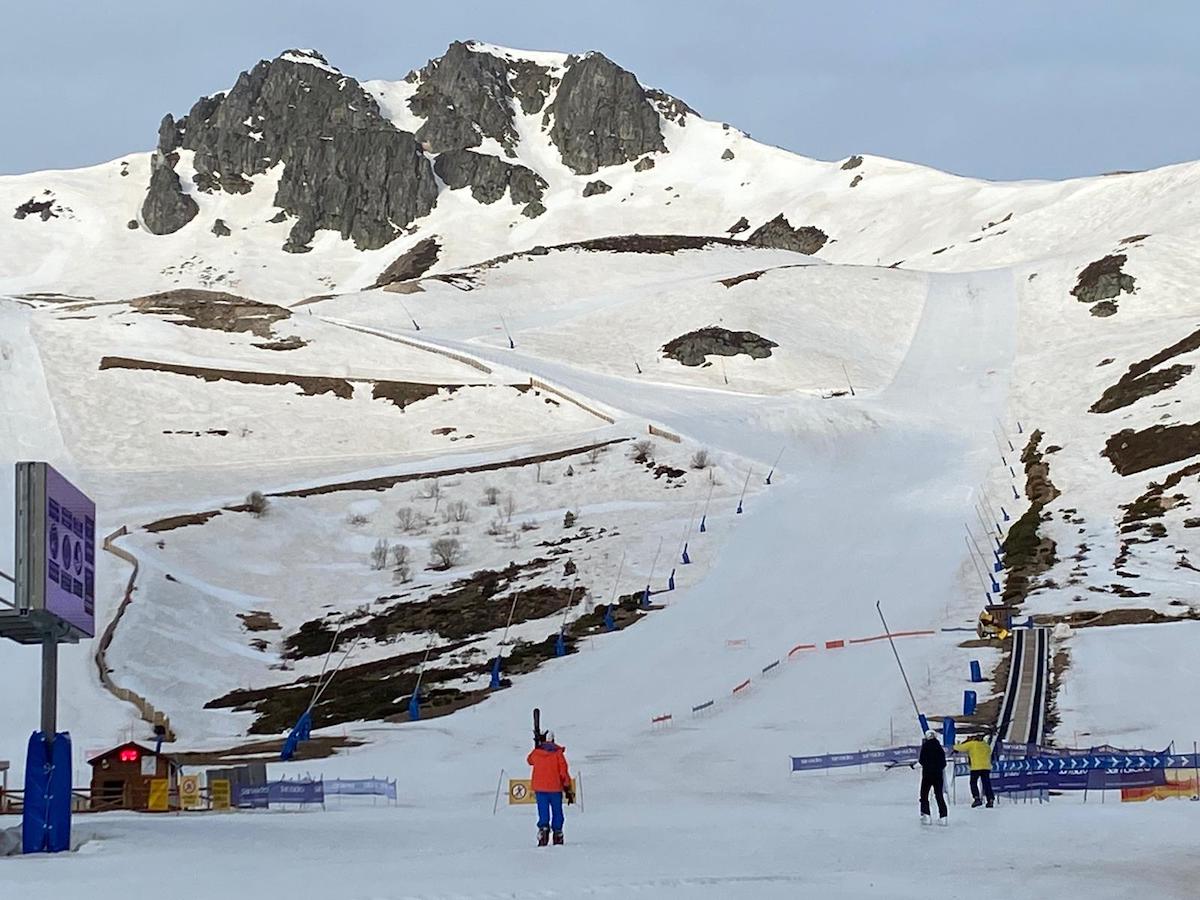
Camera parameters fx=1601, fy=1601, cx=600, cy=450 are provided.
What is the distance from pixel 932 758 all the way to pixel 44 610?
10823mm

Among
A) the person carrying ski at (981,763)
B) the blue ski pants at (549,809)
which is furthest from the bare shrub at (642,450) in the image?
the blue ski pants at (549,809)

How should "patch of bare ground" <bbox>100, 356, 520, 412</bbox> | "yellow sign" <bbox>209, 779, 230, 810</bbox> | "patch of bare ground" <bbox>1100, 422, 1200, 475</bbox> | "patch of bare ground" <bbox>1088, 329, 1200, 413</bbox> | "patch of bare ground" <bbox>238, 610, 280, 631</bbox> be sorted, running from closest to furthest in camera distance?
"yellow sign" <bbox>209, 779, 230, 810</bbox> < "patch of bare ground" <bbox>238, 610, 280, 631</bbox> < "patch of bare ground" <bbox>1100, 422, 1200, 475</bbox> < "patch of bare ground" <bbox>1088, 329, 1200, 413</bbox> < "patch of bare ground" <bbox>100, 356, 520, 412</bbox>

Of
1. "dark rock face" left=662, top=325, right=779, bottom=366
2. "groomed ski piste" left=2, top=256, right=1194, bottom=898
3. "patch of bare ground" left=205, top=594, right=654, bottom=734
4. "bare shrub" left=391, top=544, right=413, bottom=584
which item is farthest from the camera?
"dark rock face" left=662, top=325, right=779, bottom=366

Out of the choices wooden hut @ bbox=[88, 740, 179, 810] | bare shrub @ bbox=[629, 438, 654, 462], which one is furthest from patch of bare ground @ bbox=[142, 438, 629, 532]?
wooden hut @ bbox=[88, 740, 179, 810]

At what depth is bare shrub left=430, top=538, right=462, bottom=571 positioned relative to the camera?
59281 millimetres

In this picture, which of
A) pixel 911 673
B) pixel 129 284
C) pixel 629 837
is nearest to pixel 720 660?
pixel 911 673

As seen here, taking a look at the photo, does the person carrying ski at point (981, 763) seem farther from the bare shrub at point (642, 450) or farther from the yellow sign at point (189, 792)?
the bare shrub at point (642, 450)

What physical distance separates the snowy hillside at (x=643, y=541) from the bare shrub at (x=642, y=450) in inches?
12.2

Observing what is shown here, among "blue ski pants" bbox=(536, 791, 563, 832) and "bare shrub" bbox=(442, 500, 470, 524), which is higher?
"bare shrub" bbox=(442, 500, 470, 524)

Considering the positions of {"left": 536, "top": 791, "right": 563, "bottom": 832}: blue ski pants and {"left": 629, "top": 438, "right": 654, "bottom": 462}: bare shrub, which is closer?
{"left": 536, "top": 791, "right": 563, "bottom": 832}: blue ski pants

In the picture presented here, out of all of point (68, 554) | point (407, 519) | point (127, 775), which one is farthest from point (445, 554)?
point (68, 554)

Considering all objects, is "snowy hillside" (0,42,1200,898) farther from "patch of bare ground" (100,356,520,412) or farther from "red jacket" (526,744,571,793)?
"red jacket" (526,744,571,793)

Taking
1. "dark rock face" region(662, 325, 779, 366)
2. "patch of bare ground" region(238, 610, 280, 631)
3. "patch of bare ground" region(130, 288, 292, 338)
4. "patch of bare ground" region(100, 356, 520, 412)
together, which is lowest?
"patch of bare ground" region(238, 610, 280, 631)

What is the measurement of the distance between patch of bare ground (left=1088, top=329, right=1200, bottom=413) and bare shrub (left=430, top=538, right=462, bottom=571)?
36854 mm
